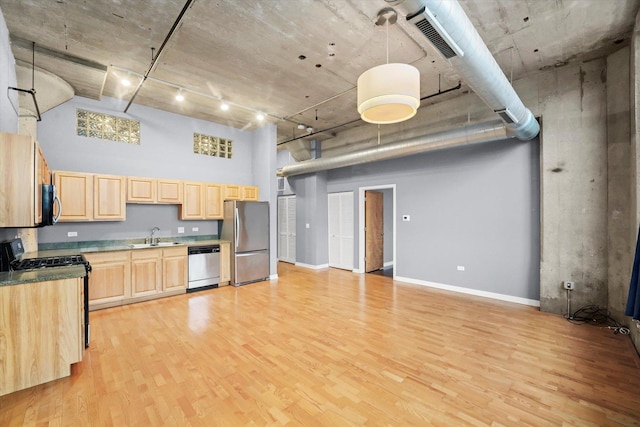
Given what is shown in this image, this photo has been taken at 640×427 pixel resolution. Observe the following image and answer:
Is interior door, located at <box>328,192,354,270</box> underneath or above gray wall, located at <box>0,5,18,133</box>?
underneath

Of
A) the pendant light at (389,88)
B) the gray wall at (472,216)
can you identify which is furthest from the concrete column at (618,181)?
the pendant light at (389,88)

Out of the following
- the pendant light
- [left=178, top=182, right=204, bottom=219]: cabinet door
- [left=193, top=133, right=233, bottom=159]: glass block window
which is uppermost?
[left=193, top=133, right=233, bottom=159]: glass block window

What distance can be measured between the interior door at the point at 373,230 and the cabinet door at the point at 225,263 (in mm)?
3281

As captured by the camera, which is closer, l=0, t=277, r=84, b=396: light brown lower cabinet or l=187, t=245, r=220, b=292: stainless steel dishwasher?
l=0, t=277, r=84, b=396: light brown lower cabinet

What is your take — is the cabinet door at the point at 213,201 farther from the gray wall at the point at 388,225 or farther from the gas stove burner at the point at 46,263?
the gray wall at the point at 388,225

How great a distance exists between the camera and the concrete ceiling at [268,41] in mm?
2801

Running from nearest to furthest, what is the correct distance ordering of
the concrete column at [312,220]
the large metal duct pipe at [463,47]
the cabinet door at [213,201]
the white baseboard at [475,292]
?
the large metal duct pipe at [463,47], the white baseboard at [475,292], the cabinet door at [213,201], the concrete column at [312,220]

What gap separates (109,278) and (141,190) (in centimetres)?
156

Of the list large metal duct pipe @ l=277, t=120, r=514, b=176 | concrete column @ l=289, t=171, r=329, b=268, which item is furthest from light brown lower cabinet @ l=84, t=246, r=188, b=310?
large metal duct pipe @ l=277, t=120, r=514, b=176

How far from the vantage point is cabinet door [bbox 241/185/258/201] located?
248 inches

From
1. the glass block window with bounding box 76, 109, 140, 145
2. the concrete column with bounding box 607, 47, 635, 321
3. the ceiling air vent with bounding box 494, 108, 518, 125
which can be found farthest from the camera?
the glass block window with bounding box 76, 109, 140, 145

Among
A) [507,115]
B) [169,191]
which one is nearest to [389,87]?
[507,115]

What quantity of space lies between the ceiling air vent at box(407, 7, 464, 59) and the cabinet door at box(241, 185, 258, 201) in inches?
194

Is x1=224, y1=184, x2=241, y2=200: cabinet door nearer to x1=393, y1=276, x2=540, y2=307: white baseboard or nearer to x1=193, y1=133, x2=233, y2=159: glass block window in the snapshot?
x1=193, y1=133, x2=233, y2=159: glass block window
